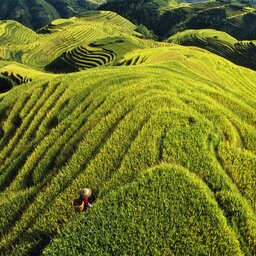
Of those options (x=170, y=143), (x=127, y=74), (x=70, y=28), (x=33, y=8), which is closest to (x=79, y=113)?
(x=127, y=74)

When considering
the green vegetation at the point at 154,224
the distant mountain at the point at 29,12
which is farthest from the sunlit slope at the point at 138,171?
the distant mountain at the point at 29,12

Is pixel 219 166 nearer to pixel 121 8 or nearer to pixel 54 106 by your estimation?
pixel 54 106

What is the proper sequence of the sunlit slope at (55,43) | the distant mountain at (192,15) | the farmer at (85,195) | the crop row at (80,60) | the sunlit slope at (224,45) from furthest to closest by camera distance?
the distant mountain at (192,15), the sunlit slope at (224,45), the sunlit slope at (55,43), the crop row at (80,60), the farmer at (85,195)

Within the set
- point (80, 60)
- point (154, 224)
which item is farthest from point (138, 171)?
point (80, 60)

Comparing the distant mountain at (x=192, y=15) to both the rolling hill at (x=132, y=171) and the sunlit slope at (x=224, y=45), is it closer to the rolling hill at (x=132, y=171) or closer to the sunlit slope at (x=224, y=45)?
the sunlit slope at (x=224, y=45)

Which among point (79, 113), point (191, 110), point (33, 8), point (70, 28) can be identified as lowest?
point (33, 8)

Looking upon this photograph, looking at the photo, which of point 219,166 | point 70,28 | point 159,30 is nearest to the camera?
point 219,166
